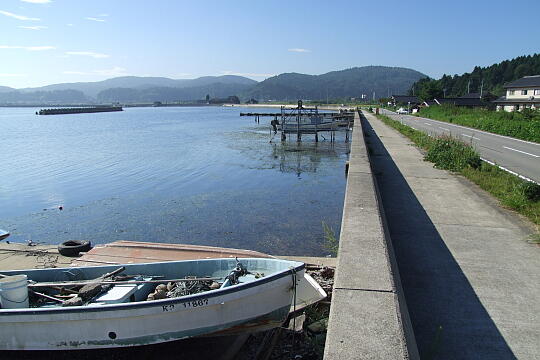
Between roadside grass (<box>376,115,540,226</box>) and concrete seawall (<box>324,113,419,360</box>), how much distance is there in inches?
146

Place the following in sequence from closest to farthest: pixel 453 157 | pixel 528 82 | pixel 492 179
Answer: pixel 492 179 < pixel 453 157 < pixel 528 82

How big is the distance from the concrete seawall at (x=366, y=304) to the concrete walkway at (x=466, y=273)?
68cm

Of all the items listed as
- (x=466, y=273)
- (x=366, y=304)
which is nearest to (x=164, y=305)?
(x=366, y=304)

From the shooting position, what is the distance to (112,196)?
67.1ft

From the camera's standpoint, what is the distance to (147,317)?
18.3 feet

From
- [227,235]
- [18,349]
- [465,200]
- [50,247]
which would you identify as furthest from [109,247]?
[465,200]

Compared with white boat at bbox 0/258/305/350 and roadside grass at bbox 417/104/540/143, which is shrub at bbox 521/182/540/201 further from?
roadside grass at bbox 417/104/540/143

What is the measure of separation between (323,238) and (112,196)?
11458mm

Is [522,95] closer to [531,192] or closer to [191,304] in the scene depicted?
[531,192]

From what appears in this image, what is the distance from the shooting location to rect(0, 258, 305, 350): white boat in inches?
218

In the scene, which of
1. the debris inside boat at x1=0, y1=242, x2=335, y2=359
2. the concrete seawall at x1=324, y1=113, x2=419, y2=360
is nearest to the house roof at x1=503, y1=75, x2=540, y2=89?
the concrete seawall at x1=324, y1=113, x2=419, y2=360

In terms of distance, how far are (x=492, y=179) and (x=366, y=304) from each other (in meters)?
10.5

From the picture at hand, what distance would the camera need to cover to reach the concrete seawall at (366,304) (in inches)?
135

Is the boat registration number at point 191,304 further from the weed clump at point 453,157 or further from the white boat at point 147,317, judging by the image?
the weed clump at point 453,157
